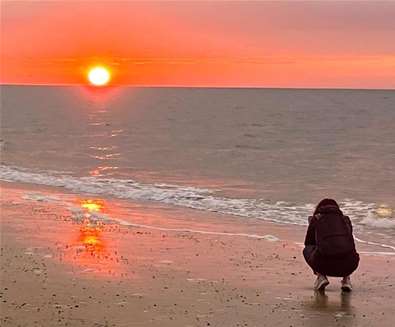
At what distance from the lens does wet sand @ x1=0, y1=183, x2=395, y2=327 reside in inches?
306

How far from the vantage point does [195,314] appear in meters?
7.80

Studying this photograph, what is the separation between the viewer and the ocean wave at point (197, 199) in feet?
55.6

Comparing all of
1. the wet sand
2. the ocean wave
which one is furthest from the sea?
the wet sand

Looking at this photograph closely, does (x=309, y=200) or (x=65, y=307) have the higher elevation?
(x=309, y=200)

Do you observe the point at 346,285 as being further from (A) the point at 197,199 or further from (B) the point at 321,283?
(A) the point at 197,199

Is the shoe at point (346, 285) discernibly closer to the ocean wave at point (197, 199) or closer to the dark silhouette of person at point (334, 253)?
the dark silhouette of person at point (334, 253)

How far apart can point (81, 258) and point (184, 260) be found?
4.69 ft

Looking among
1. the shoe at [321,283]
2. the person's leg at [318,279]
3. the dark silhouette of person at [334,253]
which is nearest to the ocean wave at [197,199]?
the person's leg at [318,279]

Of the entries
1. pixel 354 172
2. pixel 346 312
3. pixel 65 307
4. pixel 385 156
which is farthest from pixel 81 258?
pixel 385 156

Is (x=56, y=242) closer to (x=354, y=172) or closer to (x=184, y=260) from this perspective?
(x=184, y=260)

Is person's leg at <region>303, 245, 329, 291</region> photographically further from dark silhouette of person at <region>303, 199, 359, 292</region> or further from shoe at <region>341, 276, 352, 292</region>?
shoe at <region>341, 276, 352, 292</region>

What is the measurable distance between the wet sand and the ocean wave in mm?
2502

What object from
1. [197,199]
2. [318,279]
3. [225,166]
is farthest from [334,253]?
[225,166]

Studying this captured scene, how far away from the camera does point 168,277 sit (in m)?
9.45
